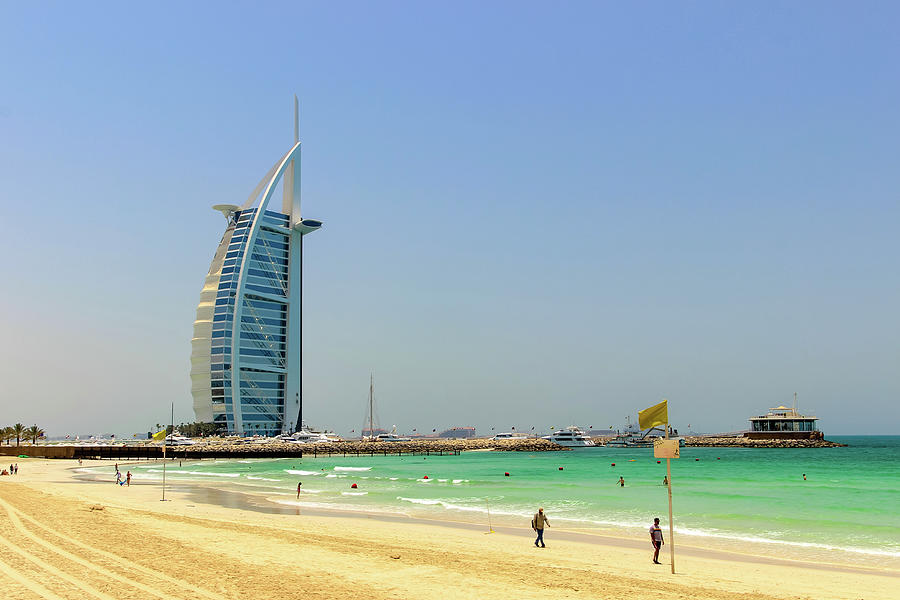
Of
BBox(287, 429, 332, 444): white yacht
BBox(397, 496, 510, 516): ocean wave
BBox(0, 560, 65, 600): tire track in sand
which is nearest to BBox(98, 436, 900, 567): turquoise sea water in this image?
BBox(397, 496, 510, 516): ocean wave

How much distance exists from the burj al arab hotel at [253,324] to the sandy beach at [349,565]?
3883 inches

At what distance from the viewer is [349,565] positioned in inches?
694

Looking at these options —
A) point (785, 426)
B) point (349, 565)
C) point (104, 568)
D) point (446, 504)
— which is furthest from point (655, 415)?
point (785, 426)

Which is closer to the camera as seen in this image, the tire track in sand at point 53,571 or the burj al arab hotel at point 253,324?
the tire track in sand at point 53,571

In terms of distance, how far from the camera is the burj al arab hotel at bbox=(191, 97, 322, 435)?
124188 mm

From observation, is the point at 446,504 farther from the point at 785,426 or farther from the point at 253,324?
the point at 785,426

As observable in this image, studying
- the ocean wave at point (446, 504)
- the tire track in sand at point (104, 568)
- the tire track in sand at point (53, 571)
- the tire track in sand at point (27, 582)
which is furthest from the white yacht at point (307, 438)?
the tire track in sand at point (27, 582)

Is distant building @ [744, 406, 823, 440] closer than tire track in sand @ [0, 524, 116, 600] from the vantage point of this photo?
No

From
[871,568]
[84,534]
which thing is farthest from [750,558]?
[84,534]

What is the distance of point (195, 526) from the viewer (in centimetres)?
2522

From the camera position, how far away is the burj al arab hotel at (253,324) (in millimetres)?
124188

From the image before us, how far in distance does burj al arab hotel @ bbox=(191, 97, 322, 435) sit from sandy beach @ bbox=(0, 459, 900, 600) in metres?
98.6

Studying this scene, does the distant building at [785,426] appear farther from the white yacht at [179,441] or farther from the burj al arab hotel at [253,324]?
the white yacht at [179,441]

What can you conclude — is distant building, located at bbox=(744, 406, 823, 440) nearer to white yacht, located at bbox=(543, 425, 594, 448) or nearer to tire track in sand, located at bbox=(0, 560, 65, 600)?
white yacht, located at bbox=(543, 425, 594, 448)
